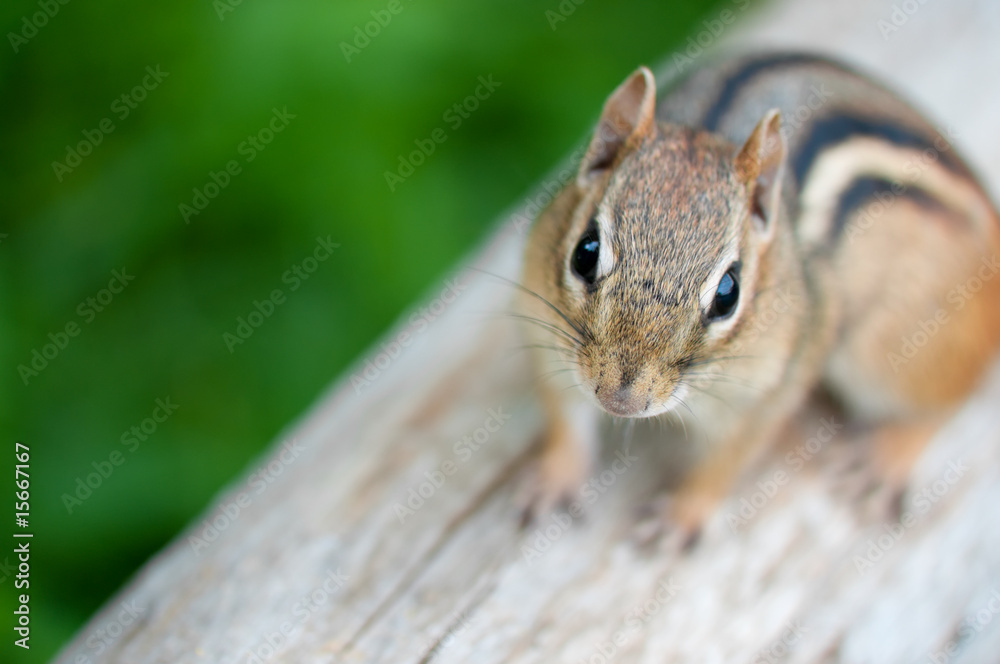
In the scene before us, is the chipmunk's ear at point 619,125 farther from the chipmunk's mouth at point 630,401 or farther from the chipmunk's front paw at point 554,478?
the chipmunk's front paw at point 554,478

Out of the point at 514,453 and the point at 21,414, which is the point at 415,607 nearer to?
the point at 514,453

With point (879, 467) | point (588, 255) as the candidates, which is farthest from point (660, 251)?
point (879, 467)

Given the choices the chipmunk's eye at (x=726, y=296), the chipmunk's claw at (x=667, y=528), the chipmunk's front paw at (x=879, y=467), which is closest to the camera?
the chipmunk's eye at (x=726, y=296)

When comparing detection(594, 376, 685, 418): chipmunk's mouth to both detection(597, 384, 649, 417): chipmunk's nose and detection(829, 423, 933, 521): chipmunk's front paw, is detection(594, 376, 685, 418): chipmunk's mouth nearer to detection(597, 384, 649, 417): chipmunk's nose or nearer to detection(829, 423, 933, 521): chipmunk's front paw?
detection(597, 384, 649, 417): chipmunk's nose

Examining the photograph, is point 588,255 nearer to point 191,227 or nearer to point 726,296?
point 726,296

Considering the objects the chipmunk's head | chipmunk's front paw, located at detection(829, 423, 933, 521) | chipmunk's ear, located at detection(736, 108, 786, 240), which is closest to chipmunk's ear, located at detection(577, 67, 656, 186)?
the chipmunk's head

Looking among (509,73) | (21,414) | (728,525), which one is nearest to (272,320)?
(21,414)

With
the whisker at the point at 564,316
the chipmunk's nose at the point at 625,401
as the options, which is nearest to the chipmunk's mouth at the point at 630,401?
the chipmunk's nose at the point at 625,401
